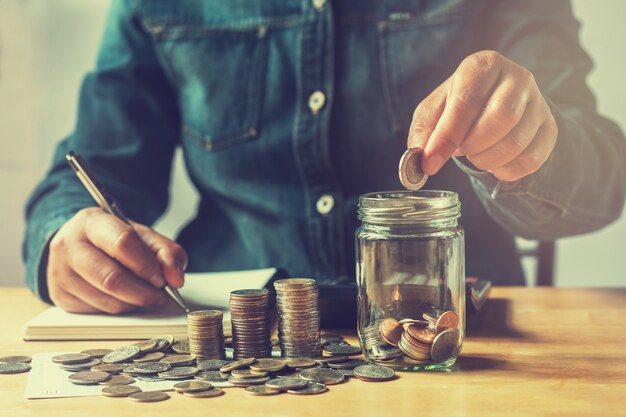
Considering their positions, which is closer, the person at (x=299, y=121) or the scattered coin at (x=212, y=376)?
the scattered coin at (x=212, y=376)

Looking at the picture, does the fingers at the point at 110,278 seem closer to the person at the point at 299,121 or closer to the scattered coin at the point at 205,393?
the person at the point at 299,121

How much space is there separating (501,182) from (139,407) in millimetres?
581

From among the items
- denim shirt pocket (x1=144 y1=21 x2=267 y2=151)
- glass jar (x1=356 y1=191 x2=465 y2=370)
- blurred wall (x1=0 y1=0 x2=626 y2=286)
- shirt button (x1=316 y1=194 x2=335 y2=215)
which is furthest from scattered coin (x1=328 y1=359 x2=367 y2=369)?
blurred wall (x1=0 y1=0 x2=626 y2=286)

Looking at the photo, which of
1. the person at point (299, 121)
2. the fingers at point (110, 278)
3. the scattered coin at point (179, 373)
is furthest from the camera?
the person at point (299, 121)

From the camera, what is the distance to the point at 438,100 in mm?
967

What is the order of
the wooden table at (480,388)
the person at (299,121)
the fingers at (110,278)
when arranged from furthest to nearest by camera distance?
1. the person at (299,121)
2. the fingers at (110,278)
3. the wooden table at (480,388)

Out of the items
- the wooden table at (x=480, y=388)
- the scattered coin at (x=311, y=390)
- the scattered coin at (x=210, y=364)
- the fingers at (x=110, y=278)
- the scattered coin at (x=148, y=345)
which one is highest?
the fingers at (x=110, y=278)

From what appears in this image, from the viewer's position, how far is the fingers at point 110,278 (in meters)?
1.15

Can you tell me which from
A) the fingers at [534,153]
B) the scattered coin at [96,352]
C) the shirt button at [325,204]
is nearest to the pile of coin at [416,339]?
the fingers at [534,153]

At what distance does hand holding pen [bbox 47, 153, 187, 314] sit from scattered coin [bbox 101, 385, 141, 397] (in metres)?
0.29

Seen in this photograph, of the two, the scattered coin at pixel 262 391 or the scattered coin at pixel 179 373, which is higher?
the scattered coin at pixel 179 373

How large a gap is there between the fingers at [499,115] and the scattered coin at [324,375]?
292 mm

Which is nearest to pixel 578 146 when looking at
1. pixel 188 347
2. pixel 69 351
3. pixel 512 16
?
pixel 512 16

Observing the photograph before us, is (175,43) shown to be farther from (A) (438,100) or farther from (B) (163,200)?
(A) (438,100)
